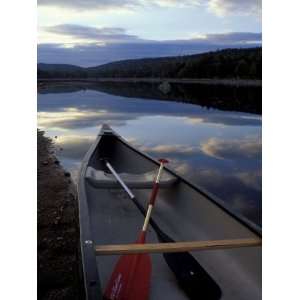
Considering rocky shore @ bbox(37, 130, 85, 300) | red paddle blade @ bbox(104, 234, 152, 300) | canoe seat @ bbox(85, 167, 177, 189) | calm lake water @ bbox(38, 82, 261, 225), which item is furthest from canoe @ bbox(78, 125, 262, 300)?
calm lake water @ bbox(38, 82, 261, 225)

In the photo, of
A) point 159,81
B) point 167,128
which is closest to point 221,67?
point 159,81

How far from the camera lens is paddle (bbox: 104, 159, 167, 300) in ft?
8.79

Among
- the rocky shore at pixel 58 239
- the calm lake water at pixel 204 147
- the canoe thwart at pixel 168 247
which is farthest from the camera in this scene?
the calm lake water at pixel 204 147

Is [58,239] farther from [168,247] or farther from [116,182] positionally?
[168,247]

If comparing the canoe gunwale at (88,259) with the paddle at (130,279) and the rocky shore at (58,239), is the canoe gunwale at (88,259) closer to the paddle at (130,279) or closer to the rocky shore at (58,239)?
the rocky shore at (58,239)

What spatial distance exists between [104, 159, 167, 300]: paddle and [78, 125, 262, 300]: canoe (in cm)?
10

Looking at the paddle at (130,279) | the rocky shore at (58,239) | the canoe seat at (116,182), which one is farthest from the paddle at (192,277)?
the canoe seat at (116,182)

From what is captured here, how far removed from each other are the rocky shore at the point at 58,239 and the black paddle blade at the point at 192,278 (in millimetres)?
784

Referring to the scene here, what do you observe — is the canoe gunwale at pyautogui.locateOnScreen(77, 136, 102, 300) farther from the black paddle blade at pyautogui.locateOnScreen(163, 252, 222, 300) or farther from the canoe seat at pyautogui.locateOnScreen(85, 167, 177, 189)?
the canoe seat at pyautogui.locateOnScreen(85, 167, 177, 189)

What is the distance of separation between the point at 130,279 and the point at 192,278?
465mm

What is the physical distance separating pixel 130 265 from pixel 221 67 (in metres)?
56.7

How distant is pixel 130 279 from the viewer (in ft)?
9.14

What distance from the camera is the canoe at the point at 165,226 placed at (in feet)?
8.83

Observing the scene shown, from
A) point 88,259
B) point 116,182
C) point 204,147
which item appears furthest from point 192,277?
point 204,147
